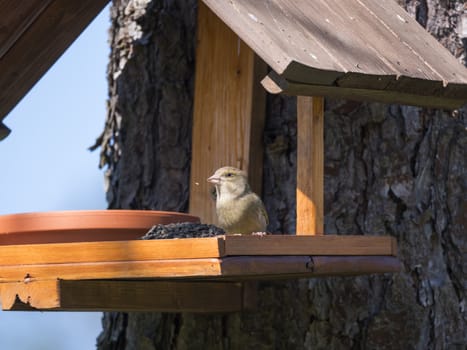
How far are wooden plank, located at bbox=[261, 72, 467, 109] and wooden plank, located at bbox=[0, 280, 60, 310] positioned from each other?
1046 millimetres

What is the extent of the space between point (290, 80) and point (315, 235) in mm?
549

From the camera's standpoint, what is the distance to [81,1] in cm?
467

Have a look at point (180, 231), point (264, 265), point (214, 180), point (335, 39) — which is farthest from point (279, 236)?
point (214, 180)

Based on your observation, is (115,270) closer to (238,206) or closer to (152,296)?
(152,296)

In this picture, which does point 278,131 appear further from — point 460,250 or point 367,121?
point 460,250

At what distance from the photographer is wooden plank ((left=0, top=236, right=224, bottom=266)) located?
3.52 m

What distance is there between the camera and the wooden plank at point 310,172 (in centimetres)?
391

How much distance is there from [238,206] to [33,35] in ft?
3.87

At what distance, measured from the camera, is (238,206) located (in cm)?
446

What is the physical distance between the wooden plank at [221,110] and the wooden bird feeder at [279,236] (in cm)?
58

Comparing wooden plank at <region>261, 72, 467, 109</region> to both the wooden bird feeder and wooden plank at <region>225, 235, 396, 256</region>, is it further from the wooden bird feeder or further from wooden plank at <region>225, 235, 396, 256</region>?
wooden plank at <region>225, 235, 396, 256</region>

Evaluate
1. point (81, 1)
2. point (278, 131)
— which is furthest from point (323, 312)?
point (81, 1)

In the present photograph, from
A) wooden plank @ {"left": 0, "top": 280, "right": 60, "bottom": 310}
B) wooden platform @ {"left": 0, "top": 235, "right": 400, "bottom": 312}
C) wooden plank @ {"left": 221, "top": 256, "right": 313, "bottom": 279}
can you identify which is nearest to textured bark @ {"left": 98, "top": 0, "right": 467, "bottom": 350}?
wooden platform @ {"left": 0, "top": 235, "right": 400, "bottom": 312}

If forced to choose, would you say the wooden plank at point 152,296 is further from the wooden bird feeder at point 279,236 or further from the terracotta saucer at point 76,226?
the terracotta saucer at point 76,226
